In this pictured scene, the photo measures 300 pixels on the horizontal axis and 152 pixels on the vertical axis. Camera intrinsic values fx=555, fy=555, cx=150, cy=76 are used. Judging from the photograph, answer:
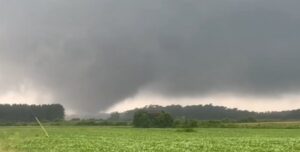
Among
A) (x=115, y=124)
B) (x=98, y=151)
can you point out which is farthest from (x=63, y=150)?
(x=115, y=124)

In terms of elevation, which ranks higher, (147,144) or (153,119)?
(153,119)

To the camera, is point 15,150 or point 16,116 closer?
point 15,150

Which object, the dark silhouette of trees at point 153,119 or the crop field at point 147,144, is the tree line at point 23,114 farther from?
the crop field at point 147,144

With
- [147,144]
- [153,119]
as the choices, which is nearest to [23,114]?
[153,119]

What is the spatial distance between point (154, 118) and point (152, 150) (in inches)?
4068

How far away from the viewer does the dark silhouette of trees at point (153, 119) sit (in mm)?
140750

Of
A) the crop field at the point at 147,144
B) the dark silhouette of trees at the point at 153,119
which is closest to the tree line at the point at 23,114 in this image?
the dark silhouette of trees at the point at 153,119

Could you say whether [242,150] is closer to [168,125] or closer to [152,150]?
[152,150]

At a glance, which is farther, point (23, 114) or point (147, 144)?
point (23, 114)

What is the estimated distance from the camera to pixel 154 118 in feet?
467

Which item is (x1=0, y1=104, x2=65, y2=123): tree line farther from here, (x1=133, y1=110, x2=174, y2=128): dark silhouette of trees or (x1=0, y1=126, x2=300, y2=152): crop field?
(x1=0, y1=126, x2=300, y2=152): crop field

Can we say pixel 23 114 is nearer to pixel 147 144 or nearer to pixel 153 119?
pixel 153 119

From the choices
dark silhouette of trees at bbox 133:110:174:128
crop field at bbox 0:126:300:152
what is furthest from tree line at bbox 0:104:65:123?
crop field at bbox 0:126:300:152

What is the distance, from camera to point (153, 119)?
14250 cm
